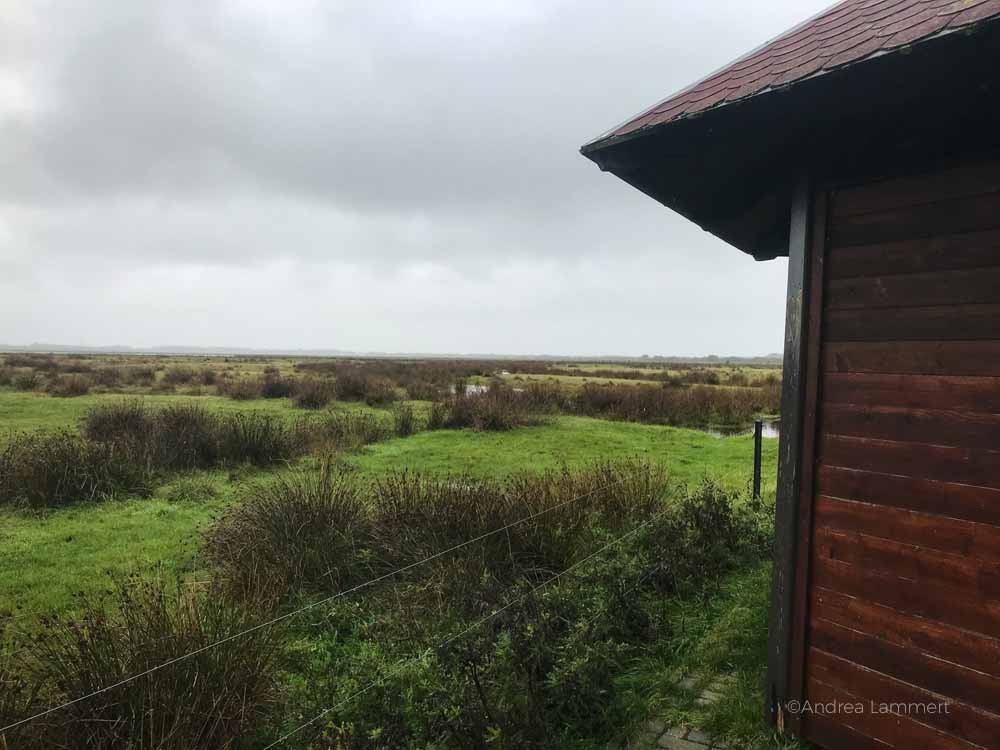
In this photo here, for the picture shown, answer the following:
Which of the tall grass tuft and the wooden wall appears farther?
the tall grass tuft

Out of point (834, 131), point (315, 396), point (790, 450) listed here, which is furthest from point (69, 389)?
point (834, 131)

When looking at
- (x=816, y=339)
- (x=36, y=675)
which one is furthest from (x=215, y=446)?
(x=816, y=339)

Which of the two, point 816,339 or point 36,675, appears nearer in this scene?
point 816,339

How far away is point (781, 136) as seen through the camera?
2752 mm

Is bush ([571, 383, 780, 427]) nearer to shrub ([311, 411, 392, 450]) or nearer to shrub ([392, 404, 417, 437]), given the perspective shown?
shrub ([392, 404, 417, 437])

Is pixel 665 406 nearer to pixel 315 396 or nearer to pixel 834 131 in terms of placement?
pixel 315 396

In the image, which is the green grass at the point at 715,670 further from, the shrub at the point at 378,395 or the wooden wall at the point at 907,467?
the shrub at the point at 378,395

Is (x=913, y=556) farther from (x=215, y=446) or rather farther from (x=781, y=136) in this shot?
(x=215, y=446)

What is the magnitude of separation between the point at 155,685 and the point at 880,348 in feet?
12.3

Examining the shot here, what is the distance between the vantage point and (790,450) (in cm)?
288

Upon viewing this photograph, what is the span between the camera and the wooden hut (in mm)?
2258

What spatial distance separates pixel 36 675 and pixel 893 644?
4193 millimetres

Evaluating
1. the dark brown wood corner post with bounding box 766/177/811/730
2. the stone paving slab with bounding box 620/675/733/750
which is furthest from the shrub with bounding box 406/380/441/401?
the dark brown wood corner post with bounding box 766/177/811/730

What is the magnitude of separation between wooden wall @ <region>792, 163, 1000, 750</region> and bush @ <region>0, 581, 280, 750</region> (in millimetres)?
2865
